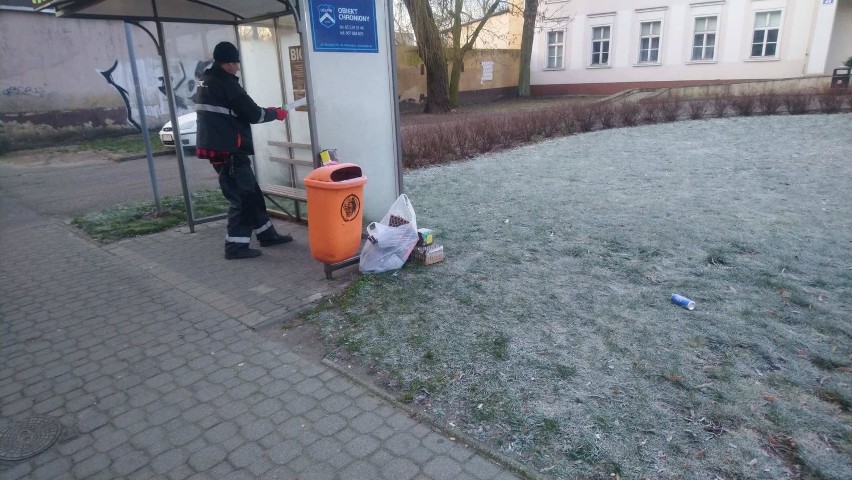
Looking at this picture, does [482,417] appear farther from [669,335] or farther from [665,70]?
[665,70]

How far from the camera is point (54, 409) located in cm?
319

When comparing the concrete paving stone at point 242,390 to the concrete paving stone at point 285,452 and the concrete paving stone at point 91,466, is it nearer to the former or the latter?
the concrete paving stone at point 285,452

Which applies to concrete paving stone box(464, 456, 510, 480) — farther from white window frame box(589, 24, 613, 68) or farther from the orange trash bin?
white window frame box(589, 24, 613, 68)

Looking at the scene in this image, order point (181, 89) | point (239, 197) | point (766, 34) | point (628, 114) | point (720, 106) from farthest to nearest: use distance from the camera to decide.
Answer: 1. point (766, 34)
2. point (181, 89)
3. point (720, 106)
4. point (628, 114)
5. point (239, 197)

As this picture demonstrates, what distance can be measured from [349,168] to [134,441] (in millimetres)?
2553

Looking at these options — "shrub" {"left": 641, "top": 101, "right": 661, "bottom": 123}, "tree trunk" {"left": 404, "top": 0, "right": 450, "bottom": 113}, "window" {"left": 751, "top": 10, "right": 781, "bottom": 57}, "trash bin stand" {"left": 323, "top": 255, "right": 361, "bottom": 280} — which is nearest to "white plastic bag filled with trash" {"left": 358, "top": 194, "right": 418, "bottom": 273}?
"trash bin stand" {"left": 323, "top": 255, "right": 361, "bottom": 280}

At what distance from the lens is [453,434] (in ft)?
9.31

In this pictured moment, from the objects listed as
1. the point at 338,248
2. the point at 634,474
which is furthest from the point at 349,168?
the point at 634,474

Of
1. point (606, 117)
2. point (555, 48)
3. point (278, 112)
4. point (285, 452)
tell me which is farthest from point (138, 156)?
point (555, 48)

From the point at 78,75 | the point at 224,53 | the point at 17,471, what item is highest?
the point at 78,75

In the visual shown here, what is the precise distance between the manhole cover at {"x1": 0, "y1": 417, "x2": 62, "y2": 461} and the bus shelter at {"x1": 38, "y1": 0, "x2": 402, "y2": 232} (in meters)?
2.80

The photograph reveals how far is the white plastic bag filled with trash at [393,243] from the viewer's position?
4.90 metres

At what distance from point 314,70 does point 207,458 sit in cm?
358

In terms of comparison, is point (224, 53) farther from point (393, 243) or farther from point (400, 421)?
point (400, 421)
